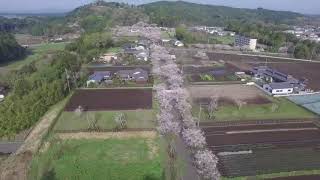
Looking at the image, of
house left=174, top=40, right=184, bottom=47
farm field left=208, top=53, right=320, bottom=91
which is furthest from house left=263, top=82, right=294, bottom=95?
house left=174, top=40, right=184, bottom=47

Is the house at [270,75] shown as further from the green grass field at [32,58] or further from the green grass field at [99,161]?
the green grass field at [32,58]

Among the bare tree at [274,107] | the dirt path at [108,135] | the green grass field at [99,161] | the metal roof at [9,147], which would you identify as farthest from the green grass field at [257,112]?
the metal roof at [9,147]

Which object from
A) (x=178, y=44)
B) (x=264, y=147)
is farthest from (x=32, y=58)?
(x=264, y=147)

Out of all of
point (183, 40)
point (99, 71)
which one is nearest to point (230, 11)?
point (183, 40)

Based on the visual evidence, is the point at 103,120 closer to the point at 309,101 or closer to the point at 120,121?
the point at 120,121

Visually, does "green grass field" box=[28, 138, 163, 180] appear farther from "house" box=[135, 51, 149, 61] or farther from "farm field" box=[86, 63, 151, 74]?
"house" box=[135, 51, 149, 61]

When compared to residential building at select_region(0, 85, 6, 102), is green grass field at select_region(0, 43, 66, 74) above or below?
above

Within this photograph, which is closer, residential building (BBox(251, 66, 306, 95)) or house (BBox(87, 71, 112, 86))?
residential building (BBox(251, 66, 306, 95))
